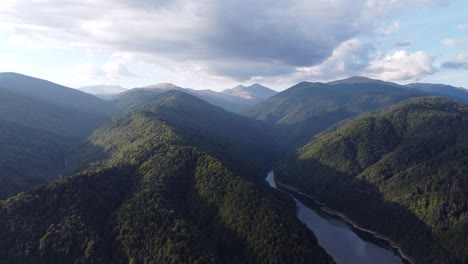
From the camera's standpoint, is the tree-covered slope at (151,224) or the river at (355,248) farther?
the river at (355,248)

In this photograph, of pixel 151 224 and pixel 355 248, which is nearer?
pixel 151 224

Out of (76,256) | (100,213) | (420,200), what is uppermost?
(420,200)

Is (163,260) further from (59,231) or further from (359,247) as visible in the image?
(359,247)

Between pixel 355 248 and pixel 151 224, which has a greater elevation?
pixel 151 224

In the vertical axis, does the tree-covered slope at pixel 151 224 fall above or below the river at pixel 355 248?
above

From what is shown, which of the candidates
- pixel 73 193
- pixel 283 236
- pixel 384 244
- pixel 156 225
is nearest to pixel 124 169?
pixel 73 193

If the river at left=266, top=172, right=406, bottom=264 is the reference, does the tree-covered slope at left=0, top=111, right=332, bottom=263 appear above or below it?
above

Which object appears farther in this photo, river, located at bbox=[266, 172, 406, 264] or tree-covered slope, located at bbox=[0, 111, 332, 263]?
river, located at bbox=[266, 172, 406, 264]

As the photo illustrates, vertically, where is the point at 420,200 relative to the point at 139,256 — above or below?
above
